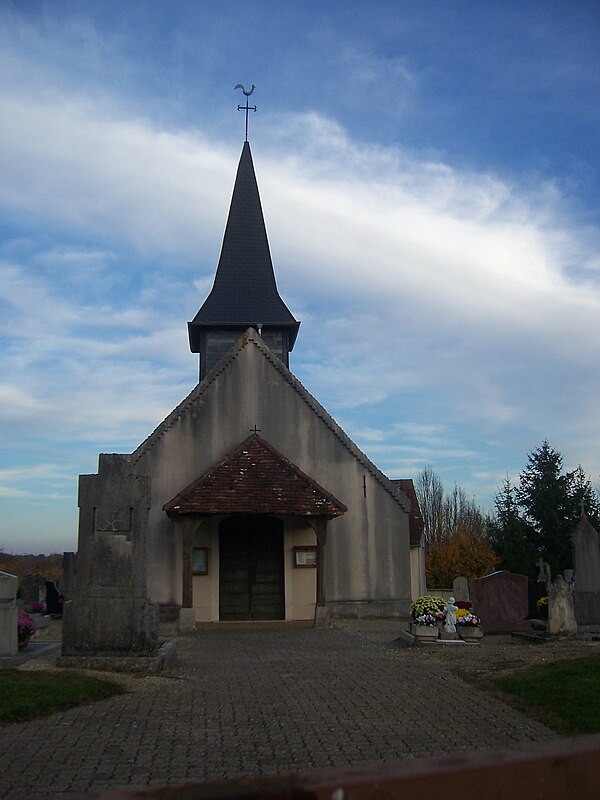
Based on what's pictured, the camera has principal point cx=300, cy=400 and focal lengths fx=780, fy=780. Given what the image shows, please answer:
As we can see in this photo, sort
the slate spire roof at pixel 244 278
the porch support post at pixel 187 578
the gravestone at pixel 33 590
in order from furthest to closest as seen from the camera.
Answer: the slate spire roof at pixel 244 278 → the gravestone at pixel 33 590 → the porch support post at pixel 187 578

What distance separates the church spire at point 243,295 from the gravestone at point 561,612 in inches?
588

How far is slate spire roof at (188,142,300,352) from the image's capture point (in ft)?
95.6

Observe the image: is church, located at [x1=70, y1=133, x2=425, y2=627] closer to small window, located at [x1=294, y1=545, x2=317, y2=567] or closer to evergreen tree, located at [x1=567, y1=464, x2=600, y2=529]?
small window, located at [x1=294, y1=545, x2=317, y2=567]

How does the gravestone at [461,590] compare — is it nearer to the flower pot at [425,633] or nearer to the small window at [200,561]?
the flower pot at [425,633]

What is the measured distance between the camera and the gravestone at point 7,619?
39.8ft

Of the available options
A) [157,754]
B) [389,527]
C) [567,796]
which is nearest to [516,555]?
[389,527]

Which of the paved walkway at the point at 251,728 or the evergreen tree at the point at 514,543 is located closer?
the paved walkway at the point at 251,728

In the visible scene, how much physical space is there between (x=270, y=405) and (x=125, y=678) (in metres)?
12.3

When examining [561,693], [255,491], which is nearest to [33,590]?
[255,491]

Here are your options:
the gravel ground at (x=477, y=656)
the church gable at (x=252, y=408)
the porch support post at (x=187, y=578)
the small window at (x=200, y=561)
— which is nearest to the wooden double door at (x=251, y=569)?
the small window at (x=200, y=561)

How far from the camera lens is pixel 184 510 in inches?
745

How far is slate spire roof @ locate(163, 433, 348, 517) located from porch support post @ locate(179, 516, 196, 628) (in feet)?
1.56

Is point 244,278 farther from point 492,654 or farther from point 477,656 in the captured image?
point 477,656

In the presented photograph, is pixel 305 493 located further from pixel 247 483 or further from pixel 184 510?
pixel 184 510
